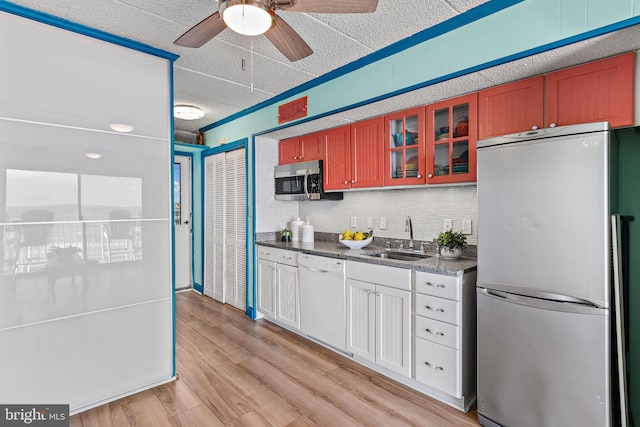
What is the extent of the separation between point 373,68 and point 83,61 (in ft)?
6.87

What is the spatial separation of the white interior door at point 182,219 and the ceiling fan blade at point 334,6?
4.28 metres

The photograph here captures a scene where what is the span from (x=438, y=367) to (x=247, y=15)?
2.41 meters

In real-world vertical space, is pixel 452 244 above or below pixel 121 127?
below

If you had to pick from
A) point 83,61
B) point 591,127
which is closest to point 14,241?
point 83,61

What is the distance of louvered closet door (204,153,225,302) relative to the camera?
189 inches

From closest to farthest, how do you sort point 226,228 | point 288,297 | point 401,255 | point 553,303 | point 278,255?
point 553,303, point 401,255, point 288,297, point 278,255, point 226,228

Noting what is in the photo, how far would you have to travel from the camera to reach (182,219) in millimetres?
5434

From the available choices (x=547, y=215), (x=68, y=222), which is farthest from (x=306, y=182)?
(x=547, y=215)

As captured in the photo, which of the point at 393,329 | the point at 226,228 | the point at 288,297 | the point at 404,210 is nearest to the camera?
the point at 393,329

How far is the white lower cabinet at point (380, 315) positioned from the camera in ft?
8.12

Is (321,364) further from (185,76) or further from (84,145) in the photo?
(185,76)

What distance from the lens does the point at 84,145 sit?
7.45 ft

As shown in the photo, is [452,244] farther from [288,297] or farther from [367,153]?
[288,297]

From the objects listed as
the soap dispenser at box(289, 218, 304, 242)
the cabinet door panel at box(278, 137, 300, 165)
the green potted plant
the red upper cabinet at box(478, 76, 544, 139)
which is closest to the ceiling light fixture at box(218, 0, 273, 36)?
the red upper cabinet at box(478, 76, 544, 139)
